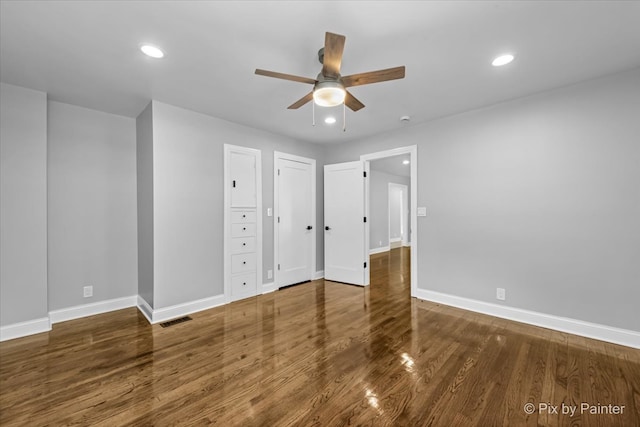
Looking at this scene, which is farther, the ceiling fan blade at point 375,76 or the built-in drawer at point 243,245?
the built-in drawer at point 243,245

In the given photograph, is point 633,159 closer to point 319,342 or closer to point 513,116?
point 513,116

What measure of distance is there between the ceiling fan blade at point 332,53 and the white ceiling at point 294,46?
0.27 meters

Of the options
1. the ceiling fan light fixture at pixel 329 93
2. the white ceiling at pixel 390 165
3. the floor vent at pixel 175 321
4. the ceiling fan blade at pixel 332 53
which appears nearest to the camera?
the ceiling fan blade at pixel 332 53

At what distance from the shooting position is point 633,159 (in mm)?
2547

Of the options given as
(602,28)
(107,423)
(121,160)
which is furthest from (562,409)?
(121,160)

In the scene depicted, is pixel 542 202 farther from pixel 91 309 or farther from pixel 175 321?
pixel 91 309

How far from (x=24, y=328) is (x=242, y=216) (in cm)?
259

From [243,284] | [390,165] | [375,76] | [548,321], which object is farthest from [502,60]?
[390,165]

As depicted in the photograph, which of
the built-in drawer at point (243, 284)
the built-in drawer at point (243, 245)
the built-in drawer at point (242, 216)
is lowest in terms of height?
the built-in drawer at point (243, 284)

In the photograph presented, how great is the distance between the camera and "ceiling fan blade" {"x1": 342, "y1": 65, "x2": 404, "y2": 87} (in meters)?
1.88

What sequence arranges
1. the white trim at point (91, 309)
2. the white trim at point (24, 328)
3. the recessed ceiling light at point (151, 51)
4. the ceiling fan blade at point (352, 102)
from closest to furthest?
the recessed ceiling light at point (151, 51)
the ceiling fan blade at point (352, 102)
the white trim at point (24, 328)
the white trim at point (91, 309)

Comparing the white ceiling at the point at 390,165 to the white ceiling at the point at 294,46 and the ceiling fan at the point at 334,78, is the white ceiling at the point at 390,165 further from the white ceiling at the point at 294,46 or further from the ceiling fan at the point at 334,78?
the ceiling fan at the point at 334,78

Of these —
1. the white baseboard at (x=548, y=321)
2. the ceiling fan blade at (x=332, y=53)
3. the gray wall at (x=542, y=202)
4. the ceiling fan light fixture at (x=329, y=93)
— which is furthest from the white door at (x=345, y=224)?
the ceiling fan blade at (x=332, y=53)

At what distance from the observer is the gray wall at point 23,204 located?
272 cm
